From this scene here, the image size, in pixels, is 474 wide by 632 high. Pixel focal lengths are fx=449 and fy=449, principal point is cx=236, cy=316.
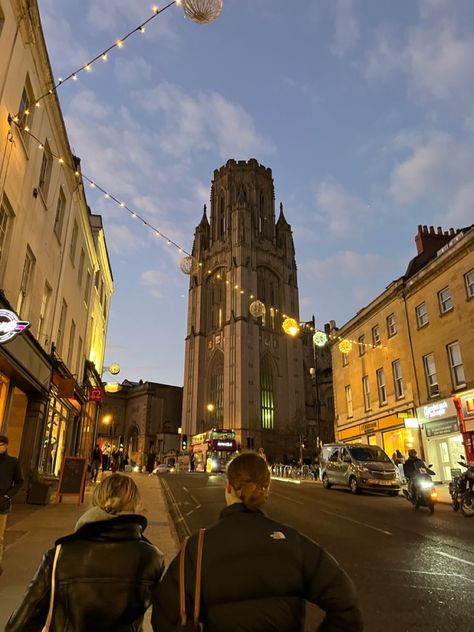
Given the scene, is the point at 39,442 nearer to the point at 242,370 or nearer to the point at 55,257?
the point at 55,257

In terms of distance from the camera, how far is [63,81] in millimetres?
9891

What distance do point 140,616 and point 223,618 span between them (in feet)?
2.46

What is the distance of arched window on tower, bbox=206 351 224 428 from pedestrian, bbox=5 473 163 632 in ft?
224

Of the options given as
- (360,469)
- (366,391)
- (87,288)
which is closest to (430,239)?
(366,391)

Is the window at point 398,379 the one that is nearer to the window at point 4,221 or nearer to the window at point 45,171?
the window at point 45,171

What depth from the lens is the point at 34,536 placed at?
25.0ft

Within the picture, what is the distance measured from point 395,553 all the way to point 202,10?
10044 mm

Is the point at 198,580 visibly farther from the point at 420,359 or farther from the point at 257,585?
the point at 420,359

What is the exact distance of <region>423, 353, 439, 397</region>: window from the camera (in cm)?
2255

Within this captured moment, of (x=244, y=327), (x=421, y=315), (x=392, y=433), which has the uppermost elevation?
(x=244, y=327)

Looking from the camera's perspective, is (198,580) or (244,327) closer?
(198,580)

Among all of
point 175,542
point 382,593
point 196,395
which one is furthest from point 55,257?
point 196,395

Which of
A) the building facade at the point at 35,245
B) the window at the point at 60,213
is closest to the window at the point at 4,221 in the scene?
the building facade at the point at 35,245

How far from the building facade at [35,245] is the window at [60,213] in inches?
1.5
